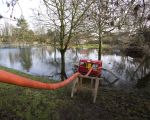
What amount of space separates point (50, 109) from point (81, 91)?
1.73 metres

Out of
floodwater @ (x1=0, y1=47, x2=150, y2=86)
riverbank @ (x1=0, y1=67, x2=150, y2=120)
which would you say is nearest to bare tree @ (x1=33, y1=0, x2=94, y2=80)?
floodwater @ (x1=0, y1=47, x2=150, y2=86)

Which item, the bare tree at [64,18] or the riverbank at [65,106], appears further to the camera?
the bare tree at [64,18]

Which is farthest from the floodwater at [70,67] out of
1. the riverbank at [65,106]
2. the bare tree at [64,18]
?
the riverbank at [65,106]

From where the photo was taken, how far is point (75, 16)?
1350 centimetres

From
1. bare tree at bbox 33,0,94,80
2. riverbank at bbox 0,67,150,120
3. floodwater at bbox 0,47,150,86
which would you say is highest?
bare tree at bbox 33,0,94,80

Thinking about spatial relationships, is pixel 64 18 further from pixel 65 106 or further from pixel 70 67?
pixel 65 106

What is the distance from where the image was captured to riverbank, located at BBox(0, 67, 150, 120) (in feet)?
13.5

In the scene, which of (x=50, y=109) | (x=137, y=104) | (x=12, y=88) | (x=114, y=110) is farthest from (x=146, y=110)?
(x=12, y=88)

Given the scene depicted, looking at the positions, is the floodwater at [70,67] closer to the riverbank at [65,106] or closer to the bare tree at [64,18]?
the bare tree at [64,18]

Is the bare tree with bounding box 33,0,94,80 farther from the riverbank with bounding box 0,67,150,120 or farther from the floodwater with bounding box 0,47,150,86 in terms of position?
the riverbank with bounding box 0,67,150,120

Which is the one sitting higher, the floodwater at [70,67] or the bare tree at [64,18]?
the bare tree at [64,18]

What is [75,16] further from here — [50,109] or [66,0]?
[50,109]

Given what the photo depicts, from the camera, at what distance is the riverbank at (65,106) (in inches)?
162

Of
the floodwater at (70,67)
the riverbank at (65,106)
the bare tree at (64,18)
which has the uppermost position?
the bare tree at (64,18)
